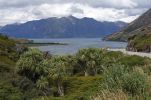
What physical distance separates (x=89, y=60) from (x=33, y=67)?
1158 inches

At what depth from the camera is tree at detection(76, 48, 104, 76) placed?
126m

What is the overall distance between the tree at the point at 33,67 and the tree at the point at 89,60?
23841mm

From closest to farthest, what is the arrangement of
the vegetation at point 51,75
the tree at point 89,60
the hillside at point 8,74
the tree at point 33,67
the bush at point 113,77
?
the bush at point 113,77, the hillside at point 8,74, the vegetation at point 51,75, the tree at point 33,67, the tree at point 89,60

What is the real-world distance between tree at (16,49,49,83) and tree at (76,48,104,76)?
23841mm

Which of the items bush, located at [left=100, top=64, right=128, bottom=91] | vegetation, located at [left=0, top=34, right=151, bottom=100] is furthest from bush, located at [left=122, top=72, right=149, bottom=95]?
vegetation, located at [left=0, top=34, right=151, bottom=100]

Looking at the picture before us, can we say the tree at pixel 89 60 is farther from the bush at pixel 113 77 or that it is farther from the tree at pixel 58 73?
the bush at pixel 113 77

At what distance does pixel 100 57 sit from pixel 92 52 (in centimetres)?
354

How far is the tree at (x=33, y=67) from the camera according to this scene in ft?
339

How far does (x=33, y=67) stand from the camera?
10306 cm

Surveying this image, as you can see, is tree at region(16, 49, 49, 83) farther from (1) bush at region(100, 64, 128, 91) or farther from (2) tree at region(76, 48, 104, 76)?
(1) bush at region(100, 64, 128, 91)

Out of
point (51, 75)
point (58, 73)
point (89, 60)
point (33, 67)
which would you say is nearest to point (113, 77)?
point (51, 75)

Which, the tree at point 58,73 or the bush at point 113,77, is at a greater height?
the bush at point 113,77

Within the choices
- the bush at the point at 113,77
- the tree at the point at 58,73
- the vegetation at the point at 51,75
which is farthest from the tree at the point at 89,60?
the bush at the point at 113,77

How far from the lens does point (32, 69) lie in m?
103
